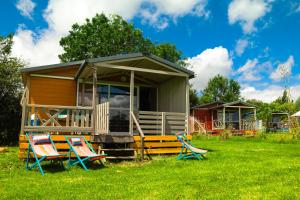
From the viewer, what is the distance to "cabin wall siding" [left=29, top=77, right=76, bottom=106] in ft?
38.3

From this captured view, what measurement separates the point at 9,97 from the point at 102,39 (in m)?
18.2

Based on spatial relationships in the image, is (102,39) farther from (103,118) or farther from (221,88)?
(221,88)

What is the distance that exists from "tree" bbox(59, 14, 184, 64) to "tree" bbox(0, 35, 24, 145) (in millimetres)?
12443

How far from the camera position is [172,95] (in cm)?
1211

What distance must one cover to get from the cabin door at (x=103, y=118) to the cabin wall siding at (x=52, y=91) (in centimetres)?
265

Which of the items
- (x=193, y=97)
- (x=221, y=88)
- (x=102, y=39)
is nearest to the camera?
(x=102, y=39)

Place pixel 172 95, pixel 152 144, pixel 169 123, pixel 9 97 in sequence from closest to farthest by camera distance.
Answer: pixel 152 144
pixel 169 123
pixel 172 95
pixel 9 97

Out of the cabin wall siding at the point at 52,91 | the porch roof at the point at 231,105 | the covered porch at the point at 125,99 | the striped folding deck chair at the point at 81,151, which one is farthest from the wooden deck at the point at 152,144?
the porch roof at the point at 231,105

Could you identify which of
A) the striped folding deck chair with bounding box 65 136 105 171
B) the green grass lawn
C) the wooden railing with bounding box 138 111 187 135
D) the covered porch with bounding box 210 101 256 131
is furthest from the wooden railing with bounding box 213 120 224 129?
the striped folding deck chair with bounding box 65 136 105 171

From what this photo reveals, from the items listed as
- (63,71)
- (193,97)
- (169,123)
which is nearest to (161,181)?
(169,123)

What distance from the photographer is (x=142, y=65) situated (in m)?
11.1

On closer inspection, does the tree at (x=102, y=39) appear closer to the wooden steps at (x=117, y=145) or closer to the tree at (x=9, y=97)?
the tree at (x=9, y=97)

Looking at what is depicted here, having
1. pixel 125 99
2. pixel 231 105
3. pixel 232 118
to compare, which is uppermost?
pixel 231 105

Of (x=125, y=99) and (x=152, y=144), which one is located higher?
(x=125, y=99)
